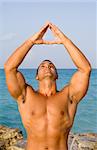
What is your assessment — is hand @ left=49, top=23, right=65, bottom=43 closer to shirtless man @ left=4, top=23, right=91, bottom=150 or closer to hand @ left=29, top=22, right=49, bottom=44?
hand @ left=29, top=22, right=49, bottom=44

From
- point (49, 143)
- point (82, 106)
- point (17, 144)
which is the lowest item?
point (82, 106)

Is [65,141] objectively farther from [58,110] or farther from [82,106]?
[82,106]

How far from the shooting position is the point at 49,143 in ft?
16.4

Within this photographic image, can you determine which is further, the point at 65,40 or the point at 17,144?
the point at 17,144

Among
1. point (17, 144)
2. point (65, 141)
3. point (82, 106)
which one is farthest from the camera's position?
point (82, 106)

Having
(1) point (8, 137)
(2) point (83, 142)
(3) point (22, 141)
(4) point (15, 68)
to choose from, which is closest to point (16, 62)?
(4) point (15, 68)

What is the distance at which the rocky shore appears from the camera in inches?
380

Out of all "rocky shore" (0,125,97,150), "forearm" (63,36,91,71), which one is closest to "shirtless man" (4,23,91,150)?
"forearm" (63,36,91,71)

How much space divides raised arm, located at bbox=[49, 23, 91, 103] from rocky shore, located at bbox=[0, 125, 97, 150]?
4.79m

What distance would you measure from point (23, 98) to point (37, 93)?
0.18 meters

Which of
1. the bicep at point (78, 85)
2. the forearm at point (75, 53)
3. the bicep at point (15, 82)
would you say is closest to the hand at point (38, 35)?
the forearm at point (75, 53)

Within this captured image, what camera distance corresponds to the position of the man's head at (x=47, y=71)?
486 centimetres

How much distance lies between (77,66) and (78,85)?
Result: 0.22 metres

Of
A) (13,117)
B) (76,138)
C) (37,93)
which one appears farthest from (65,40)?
(13,117)
